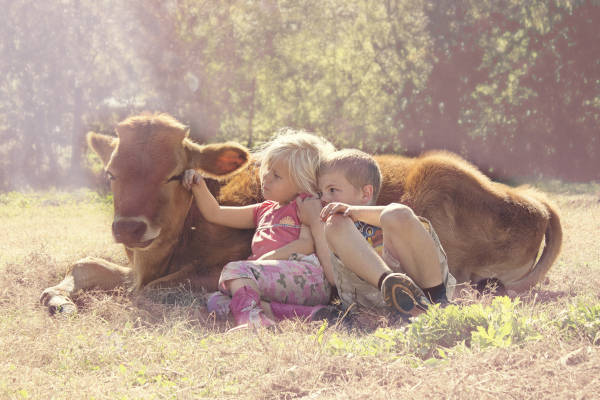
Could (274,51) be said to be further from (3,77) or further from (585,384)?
(585,384)

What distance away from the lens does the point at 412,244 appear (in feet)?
11.4

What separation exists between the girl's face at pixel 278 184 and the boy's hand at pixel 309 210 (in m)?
0.13

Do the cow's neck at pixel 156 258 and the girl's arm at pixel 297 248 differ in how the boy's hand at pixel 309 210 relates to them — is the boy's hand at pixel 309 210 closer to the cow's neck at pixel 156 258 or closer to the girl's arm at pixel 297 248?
the girl's arm at pixel 297 248

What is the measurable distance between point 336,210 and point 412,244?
1.58 ft

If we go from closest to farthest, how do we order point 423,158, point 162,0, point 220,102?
point 423,158
point 162,0
point 220,102

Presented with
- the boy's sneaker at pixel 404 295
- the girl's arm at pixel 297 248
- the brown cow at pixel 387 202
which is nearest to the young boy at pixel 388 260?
the boy's sneaker at pixel 404 295

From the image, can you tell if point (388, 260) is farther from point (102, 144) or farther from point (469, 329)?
point (102, 144)

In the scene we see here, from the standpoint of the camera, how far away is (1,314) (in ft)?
12.7

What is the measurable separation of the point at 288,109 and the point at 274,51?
2.55m

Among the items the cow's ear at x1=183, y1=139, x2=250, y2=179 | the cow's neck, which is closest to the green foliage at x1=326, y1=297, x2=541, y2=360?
the cow's neck

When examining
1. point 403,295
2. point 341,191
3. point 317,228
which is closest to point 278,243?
point 317,228

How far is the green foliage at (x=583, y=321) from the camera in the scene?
2.51 metres

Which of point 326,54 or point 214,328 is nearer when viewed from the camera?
point 214,328

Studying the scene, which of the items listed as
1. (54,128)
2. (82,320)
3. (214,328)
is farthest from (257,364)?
(54,128)
